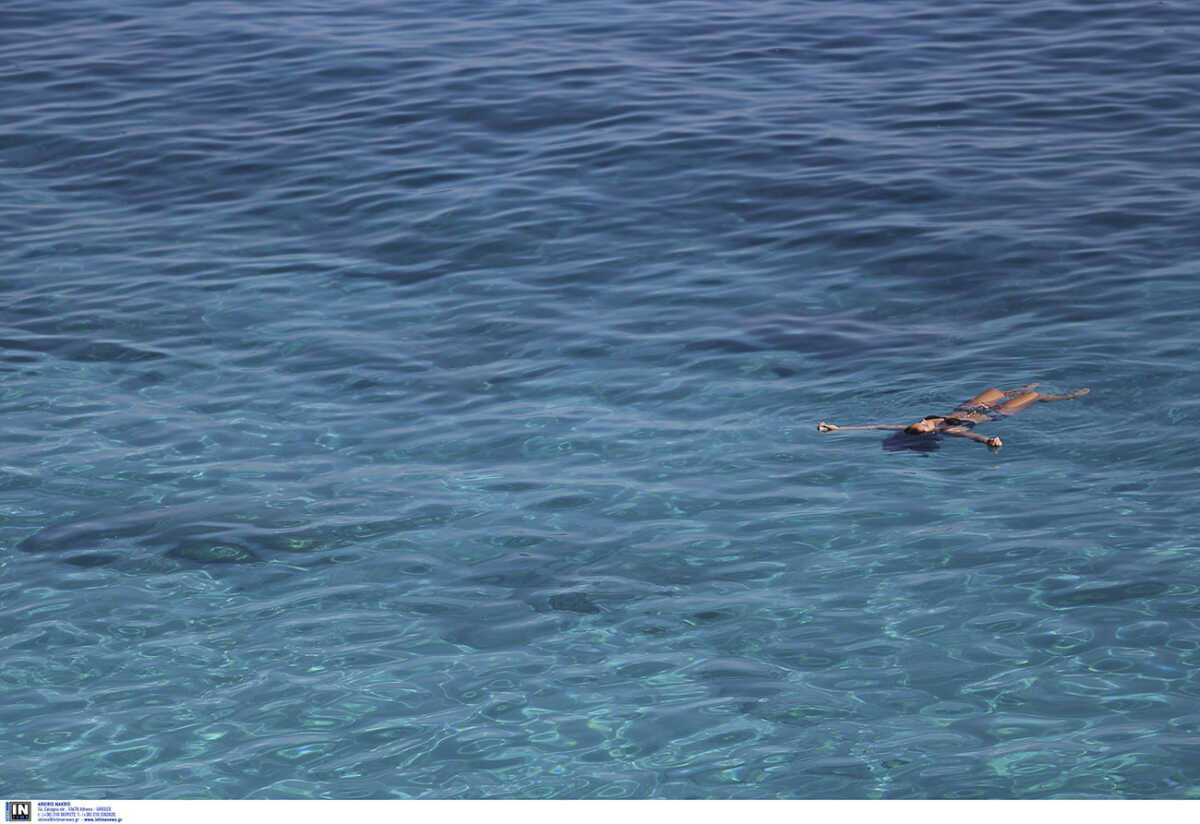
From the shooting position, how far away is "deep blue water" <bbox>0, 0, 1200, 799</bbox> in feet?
28.0

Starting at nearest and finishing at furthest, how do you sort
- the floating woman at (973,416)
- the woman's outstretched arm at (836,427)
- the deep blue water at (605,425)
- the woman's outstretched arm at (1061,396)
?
the deep blue water at (605,425) < the floating woman at (973,416) < the woman's outstretched arm at (836,427) < the woman's outstretched arm at (1061,396)

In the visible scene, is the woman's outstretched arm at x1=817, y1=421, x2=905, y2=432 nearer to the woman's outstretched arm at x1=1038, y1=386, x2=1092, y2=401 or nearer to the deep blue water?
the deep blue water

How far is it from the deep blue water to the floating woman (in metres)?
0.14

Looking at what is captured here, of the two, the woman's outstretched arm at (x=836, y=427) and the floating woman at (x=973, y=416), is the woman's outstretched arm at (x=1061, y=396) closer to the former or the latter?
the floating woman at (x=973, y=416)

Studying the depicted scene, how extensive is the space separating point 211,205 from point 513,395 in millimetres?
6344

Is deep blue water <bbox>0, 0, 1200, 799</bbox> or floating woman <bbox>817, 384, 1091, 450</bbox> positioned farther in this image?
floating woman <bbox>817, 384, 1091, 450</bbox>

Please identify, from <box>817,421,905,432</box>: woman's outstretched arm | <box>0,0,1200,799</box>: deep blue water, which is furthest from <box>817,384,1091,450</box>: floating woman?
<box>0,0,1200,799</box>: deep blue water

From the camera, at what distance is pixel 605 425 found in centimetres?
1215

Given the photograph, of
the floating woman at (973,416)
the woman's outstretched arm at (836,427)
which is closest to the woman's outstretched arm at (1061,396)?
the floating woman at (973,416)

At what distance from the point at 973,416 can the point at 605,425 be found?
2.98m

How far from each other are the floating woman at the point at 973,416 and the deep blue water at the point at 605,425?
0.14m

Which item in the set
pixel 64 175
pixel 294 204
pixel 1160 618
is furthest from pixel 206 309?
pixel 1160 618

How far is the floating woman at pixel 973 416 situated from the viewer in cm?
1108
